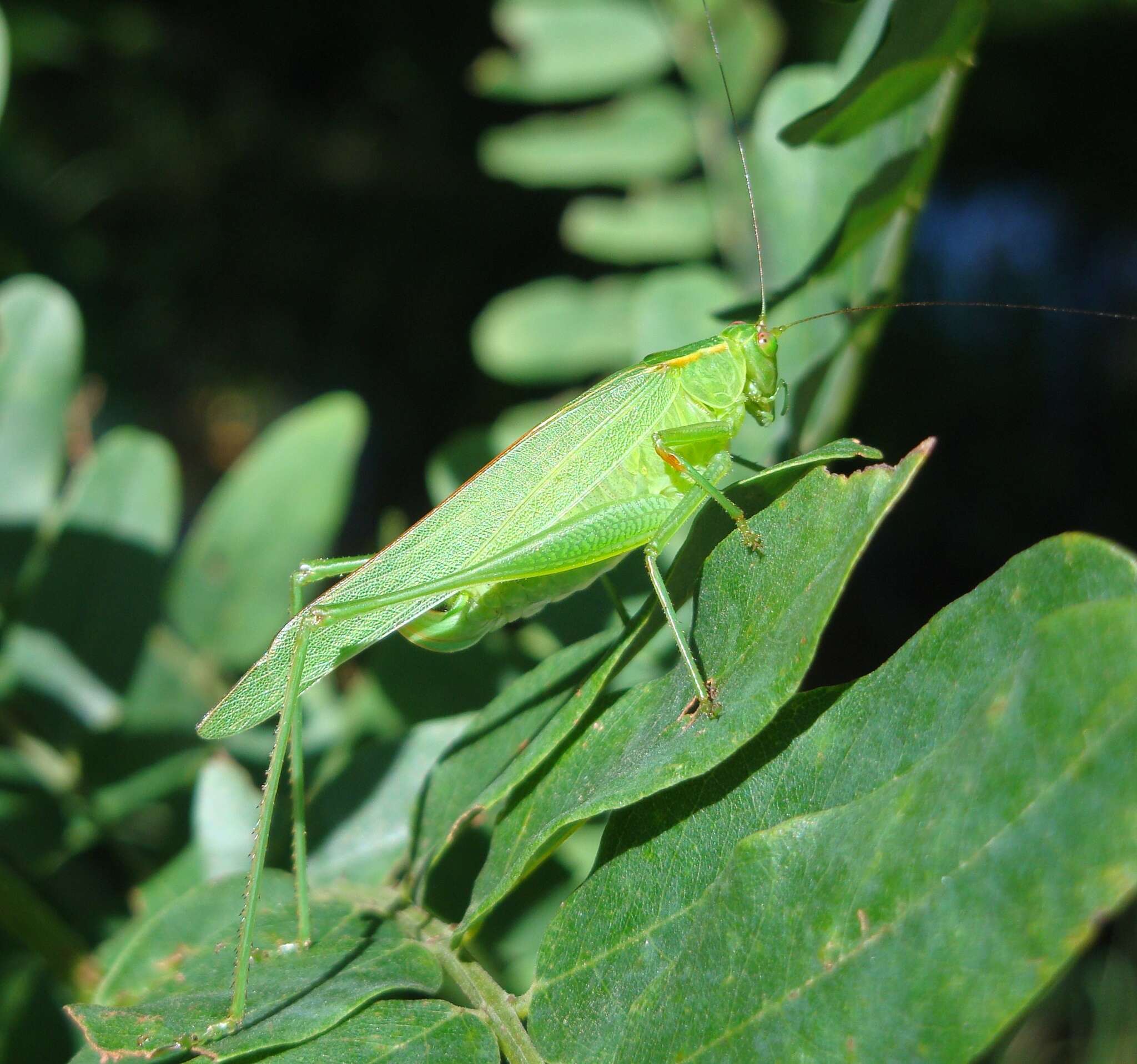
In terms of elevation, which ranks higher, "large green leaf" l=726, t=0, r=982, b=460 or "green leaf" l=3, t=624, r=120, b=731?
"large green leaf" l=726, t=0, r=982, b=460

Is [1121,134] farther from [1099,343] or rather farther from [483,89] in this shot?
[483,89]

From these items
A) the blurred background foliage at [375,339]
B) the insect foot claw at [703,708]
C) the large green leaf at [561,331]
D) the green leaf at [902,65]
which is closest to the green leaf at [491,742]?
the blurred background foliage at [375,339]

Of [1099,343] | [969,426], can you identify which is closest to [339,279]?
[969,426]

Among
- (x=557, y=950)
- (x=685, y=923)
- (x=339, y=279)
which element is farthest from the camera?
(x=339, y=279)

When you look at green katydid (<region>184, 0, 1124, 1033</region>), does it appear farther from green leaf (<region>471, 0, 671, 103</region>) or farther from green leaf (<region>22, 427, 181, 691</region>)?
green leaf (<region>471, 0, 671, 103</region>)

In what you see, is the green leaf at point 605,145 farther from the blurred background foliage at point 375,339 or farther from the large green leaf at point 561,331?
the large green leaf at point 561,331

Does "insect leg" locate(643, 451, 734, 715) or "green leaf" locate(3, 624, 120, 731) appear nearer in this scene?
"insect leg" locate(643, 451, 734, 715)

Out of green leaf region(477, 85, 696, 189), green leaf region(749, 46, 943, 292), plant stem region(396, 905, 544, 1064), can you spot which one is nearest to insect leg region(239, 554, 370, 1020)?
plant stem region(396, 905, 544, 1064)
